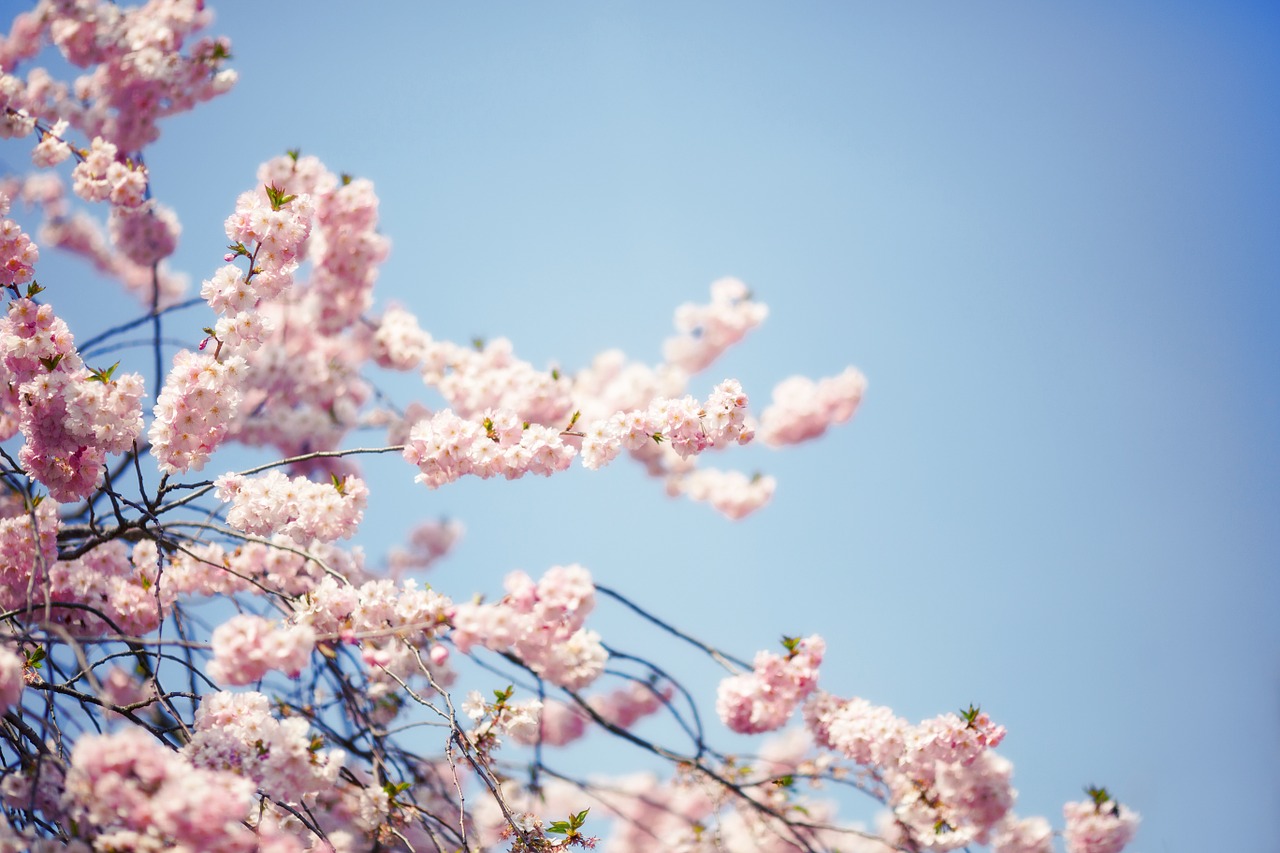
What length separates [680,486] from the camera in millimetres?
8344

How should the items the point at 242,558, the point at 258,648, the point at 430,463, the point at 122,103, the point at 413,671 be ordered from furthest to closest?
1. the point at 122,103
2. the point at 413,671
3. the point at 242,558
4. the point at 430,463
5. the point at 258,648

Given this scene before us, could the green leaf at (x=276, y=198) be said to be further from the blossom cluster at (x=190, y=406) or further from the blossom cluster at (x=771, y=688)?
the blossom cluster at (x=771, y=688)

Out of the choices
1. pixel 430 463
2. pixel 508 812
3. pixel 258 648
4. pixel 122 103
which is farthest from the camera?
pixel 122 103

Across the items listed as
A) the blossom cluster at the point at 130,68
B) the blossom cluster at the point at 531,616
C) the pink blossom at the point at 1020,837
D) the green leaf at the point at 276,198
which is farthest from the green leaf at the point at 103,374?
the pink blossom at the point at 1020,837

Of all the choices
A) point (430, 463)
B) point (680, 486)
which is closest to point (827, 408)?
point (680, 486)

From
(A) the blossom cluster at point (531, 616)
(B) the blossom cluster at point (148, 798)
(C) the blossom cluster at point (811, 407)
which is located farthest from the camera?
(C) the blossom cluster at point (811, 407)

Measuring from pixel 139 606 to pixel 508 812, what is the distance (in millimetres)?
2121

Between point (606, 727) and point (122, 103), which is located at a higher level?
point (122, 103)

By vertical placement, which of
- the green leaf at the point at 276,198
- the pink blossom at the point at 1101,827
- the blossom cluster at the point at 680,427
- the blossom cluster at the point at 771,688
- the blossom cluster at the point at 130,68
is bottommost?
the pink blossom at the point at 1101,827

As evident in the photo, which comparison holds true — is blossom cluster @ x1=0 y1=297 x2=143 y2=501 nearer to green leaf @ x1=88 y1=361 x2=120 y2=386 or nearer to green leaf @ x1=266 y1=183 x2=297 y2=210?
green leaf @ x1=88 y1=361 x2=120 y2=386

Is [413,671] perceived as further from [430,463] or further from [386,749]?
[430,463]

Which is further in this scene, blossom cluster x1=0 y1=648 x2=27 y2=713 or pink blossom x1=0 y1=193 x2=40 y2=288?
pink blossom x1=0 y1=193 x2=40 y2=288

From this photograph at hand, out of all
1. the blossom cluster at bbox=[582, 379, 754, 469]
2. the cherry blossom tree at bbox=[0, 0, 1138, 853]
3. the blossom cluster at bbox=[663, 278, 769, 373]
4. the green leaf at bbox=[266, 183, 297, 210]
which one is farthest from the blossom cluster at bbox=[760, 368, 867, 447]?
the green leaf at bbox=[266, 183, 297, 210]

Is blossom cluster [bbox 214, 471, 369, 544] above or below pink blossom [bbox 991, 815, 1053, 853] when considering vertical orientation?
above
